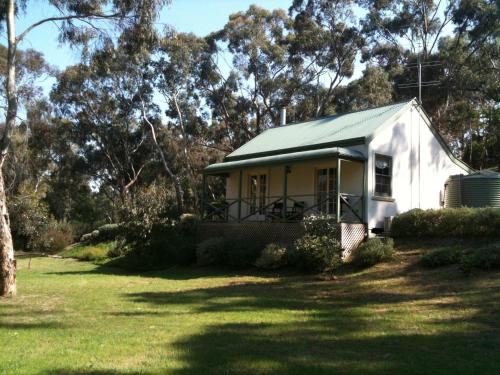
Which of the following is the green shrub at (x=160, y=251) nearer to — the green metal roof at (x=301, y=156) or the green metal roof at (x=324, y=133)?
the green metal roof at (x=301, y=156)

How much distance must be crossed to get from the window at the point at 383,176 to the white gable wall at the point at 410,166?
18 cm

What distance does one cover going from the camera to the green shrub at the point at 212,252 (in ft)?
60.1

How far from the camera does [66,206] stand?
51.6m

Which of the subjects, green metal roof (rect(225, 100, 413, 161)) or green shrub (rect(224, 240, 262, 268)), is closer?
green shrub (rect(224, 240, 262, 268))

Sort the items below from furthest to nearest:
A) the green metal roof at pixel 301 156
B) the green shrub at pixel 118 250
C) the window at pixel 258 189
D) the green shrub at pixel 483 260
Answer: the green shrub at pixel 118 250
the window at pixel 258 189
the green metal roof at pixel 301 156
the green shrub at pixel 483 260

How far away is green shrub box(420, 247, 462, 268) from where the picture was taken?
43.9 feet

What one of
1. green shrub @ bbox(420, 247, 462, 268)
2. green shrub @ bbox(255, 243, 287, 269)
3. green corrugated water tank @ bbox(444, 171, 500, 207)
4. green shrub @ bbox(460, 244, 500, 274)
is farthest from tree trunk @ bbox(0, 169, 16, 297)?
green corrugated water tank @ bbox(444, 171, 500, 207)

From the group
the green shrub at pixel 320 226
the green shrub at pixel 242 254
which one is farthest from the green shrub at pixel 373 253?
the green shrub at pixel 242 254

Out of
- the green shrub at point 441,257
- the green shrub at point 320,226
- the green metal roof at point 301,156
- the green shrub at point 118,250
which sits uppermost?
the green metal roof at point 301,156

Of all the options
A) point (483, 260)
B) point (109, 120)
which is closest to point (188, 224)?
point (483, 260)

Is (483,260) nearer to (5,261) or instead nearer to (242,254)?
(242,254)

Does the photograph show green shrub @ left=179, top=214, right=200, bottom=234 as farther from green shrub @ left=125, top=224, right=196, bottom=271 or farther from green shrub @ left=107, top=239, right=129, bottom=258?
green shrub @ left=107, top=239, right=129, bottom=258

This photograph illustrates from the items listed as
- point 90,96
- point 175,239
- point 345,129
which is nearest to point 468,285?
point 345,129

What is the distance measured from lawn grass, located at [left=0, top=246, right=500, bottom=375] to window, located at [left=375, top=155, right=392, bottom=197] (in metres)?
4.53
